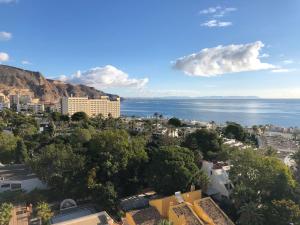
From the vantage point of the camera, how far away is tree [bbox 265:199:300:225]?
56.9ft

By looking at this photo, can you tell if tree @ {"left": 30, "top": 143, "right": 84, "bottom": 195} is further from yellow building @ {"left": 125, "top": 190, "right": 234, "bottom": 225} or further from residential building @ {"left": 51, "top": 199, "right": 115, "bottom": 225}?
yellow building @ {"left": 125, "top": 190, "right": 234, "bottom": 225}

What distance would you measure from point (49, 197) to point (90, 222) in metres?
7.31

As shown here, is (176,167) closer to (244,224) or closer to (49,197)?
(244,224)

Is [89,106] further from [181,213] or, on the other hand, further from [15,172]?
[181,213]

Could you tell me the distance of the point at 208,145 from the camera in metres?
34.8

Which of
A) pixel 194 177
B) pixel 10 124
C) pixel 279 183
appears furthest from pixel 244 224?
pixel 10 124

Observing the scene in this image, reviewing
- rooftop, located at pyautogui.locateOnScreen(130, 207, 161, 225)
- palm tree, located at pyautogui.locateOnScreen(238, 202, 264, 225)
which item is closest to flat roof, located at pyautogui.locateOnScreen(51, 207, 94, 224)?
rooftop, located at pyautogui.locateOnScreen(130, 207, 161, 225)

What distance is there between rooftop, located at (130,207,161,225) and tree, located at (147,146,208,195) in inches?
117

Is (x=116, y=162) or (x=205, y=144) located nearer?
(x=116, y=162)

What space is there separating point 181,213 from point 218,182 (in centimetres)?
786


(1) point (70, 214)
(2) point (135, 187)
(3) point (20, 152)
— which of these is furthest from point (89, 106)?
(1) point (70, 214)

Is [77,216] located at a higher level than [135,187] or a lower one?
lower

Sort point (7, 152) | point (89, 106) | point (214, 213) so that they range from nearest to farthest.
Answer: point (214, 213), point (7, 152), point (89, 106)

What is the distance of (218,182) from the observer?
2502 centimetres
